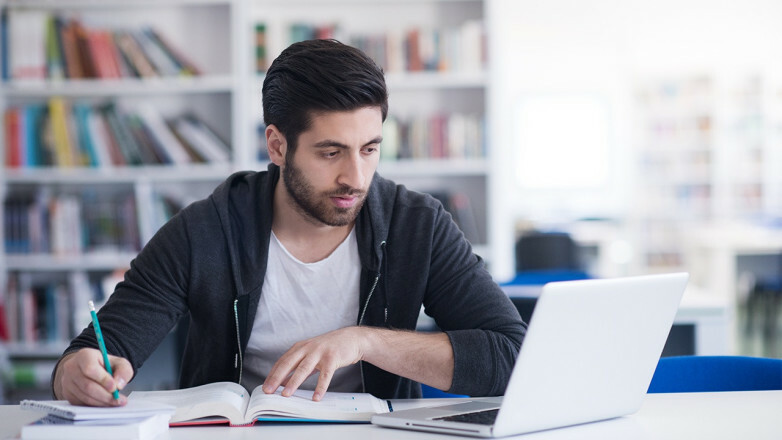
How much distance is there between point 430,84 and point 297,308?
2.44 metres

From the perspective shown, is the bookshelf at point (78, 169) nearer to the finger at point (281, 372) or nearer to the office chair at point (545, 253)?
the office chair at point (545, 253)

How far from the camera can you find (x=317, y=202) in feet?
5.10

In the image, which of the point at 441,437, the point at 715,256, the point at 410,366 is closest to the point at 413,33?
the point at 410,366

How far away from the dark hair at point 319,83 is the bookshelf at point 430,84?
2289mm

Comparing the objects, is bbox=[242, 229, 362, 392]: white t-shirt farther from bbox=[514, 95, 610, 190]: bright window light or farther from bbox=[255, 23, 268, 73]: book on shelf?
bbox=[514, 95, 610, 190]: bright window light

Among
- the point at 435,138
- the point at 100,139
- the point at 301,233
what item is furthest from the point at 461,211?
the point at 301,233

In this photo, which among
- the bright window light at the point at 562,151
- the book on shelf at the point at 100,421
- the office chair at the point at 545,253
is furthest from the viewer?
the bright window light at the point at 562,151

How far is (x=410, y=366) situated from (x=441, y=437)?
28 cm

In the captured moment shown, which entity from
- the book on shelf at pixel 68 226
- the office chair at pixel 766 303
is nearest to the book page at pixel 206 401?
the book on shelf at pixel 68 226

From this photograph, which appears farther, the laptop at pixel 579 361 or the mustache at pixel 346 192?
the mustache at pixel 346 192

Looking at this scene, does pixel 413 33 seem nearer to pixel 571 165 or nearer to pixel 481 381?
pixel 481 381

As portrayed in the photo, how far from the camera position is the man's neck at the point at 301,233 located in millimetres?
1654

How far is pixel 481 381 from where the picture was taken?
4.59ft

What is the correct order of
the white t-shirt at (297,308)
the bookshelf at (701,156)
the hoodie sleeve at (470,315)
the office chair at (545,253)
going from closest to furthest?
the hoodie sleeve at (470,315) < the white t-shirt at (297,308) < the office chair at (545,253) < the bookshelf at (701,156)
